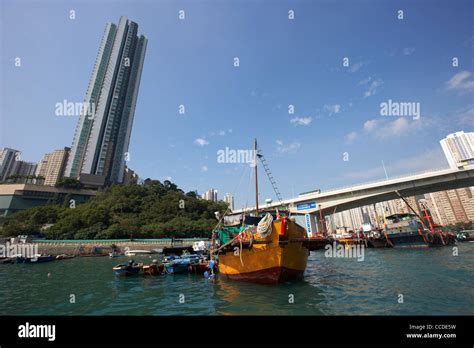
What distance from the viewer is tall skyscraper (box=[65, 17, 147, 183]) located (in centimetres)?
11217

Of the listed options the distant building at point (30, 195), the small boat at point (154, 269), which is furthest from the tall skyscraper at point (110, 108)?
the small boat at point (154, 269)

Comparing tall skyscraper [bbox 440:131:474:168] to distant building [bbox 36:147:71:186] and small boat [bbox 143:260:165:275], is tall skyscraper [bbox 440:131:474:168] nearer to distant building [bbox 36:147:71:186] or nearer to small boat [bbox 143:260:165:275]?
small boat [bbox 143:260:165:275]

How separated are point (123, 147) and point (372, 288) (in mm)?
128883

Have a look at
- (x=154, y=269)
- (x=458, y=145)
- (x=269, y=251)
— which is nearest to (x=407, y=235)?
(x=269, y=251)

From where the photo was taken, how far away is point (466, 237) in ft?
220

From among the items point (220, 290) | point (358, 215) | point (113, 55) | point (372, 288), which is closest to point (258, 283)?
point (220, 290)

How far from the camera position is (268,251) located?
47.8 ft

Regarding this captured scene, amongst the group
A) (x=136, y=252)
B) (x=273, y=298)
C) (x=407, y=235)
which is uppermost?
(x=273, y=298)

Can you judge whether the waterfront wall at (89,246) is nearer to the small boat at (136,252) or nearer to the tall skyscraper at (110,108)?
the small boat at (136,252)

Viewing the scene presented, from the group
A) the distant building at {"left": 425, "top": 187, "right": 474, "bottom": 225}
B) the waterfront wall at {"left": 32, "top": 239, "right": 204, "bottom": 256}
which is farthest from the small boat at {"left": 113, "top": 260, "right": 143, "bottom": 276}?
the distant building at {"left": 425, "top": 187, "right": 474, "bottom": 225}

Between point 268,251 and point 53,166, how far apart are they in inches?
6095

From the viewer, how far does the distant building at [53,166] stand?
124438 mm

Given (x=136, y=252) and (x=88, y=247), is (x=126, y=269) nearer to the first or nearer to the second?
(x=136, y=252)
